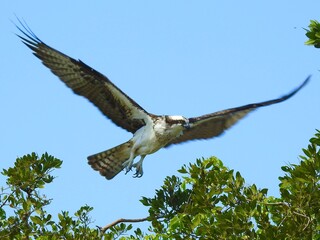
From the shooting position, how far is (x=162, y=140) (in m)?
9.85

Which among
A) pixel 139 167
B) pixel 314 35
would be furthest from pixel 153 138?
pixel 314 35

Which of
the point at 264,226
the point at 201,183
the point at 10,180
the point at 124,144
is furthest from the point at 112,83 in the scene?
the point at 264,226

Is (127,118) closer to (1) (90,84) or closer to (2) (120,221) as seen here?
(1) (90,84)

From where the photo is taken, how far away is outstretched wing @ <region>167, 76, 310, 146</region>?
403 inches

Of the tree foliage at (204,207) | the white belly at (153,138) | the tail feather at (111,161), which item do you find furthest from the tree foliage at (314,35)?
the tail feather at (111,161)

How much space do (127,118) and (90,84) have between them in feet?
2.61

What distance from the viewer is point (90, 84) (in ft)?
32.4

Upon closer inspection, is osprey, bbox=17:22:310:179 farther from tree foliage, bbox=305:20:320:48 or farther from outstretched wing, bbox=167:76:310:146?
tree foliage, bbox=305:20:320:48

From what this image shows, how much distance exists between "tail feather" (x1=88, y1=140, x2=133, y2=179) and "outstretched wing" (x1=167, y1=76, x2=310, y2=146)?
786 millimetres

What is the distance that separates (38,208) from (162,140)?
7.61 ft

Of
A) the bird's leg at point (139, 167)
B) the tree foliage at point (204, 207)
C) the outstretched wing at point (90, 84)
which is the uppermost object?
the outstretched wing at point (90, 84)

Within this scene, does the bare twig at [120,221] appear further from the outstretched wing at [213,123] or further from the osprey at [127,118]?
the outstretched wing at [213,123]

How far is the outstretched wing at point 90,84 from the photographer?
31.5ft

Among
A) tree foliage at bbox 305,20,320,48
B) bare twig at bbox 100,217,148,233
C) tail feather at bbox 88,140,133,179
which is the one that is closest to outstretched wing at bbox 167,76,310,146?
tail feather at bbox 88,140,133,179
